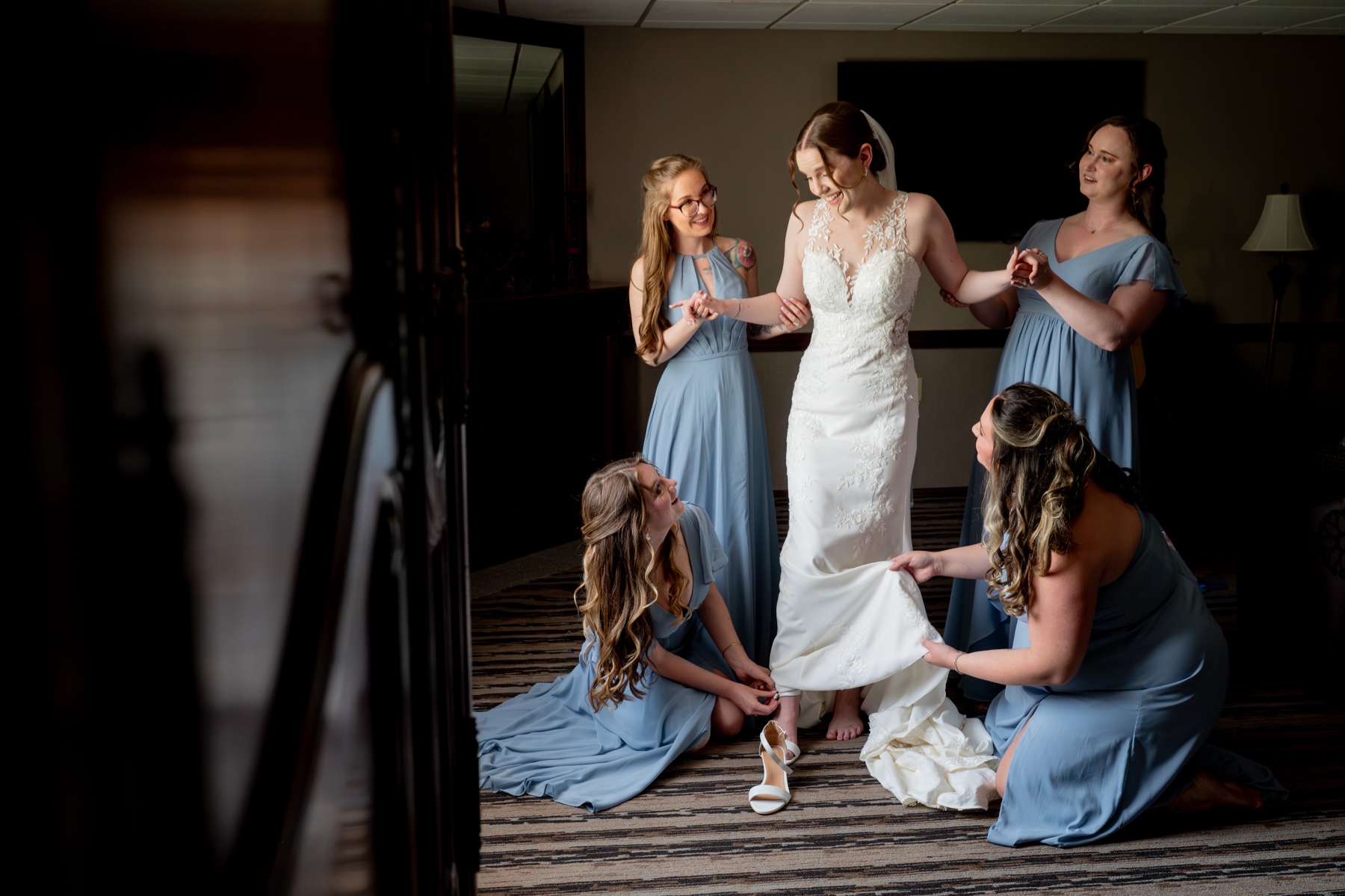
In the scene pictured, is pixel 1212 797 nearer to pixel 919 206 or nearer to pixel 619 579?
pixel 619 579

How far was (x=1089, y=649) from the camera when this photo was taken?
2105 millimetres

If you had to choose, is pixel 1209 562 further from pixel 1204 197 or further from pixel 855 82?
pixel 855 82

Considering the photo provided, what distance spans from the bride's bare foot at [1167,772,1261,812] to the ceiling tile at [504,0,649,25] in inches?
138

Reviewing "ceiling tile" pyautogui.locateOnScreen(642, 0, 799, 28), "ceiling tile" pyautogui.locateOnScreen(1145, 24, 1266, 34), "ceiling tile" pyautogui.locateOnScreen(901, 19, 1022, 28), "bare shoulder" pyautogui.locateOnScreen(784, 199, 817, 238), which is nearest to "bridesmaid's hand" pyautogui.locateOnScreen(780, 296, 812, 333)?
"bare shoulder" pyautogui.locateOnScreen(784, 199, 817, 238)

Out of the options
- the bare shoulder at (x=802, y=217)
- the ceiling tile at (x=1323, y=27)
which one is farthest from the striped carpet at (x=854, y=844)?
the ceiling tile at (x=1323, y=27)

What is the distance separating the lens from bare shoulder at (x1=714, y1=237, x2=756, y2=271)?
296cm

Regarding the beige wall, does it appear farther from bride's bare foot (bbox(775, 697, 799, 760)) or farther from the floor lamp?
bride's bare foot (bbox(775, 697, 799, 760))

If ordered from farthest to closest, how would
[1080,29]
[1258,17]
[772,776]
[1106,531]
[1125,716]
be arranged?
1. [1080,29]
2. [1258,17]
3. [772,776]
4. [1125,716]
5. [1106,531]

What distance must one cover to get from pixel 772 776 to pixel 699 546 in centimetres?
61

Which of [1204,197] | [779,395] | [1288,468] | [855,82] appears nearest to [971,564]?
[1288,468]

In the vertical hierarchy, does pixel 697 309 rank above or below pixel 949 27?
below

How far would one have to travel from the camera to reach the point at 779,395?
5.31m

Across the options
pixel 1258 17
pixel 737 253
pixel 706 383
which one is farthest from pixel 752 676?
pixel 1258 17

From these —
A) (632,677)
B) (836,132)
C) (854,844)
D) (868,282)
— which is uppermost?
(836,132)
